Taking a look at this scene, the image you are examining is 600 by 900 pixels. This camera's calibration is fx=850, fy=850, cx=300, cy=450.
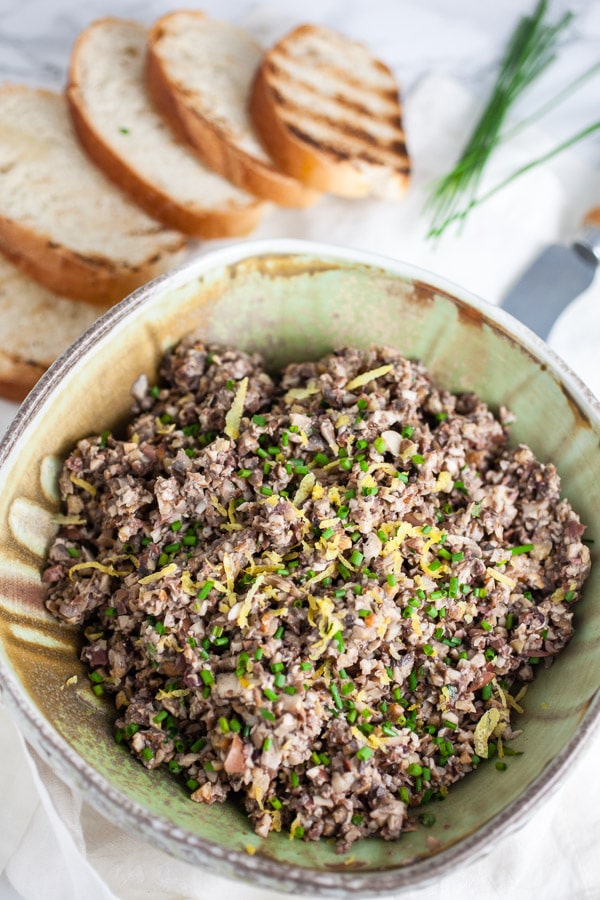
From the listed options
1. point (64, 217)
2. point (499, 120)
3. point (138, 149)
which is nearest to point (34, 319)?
point (64, 217)

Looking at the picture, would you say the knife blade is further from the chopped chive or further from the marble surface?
the chopped chive

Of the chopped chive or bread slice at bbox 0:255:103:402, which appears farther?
bread slice at bbox 0:255:103:402

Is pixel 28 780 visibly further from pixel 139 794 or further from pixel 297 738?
pixel 297 738

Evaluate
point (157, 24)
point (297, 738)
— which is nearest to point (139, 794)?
point (297, 738)

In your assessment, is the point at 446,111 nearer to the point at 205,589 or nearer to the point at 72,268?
the point at 72,268

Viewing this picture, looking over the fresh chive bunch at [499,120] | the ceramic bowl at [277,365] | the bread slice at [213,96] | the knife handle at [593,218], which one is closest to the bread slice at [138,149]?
the bread slice at [213,96]

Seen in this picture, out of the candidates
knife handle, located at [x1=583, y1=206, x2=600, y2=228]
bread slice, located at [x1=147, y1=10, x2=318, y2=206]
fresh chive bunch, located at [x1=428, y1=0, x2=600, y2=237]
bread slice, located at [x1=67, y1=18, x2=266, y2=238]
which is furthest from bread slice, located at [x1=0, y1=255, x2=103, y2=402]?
knife handle, located at [x1=583, y1=206, x2=600, y2=228]

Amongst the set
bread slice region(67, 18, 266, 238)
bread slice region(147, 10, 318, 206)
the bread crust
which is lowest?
the bread crust
